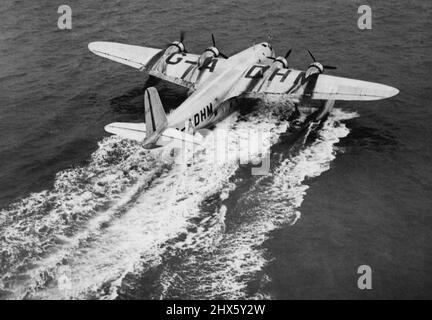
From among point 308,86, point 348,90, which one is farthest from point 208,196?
point 348,90

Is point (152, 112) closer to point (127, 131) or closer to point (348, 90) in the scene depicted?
point (127, 131)

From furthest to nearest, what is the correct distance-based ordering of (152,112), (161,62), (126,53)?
(126,53) → (161,62) → (152,112)

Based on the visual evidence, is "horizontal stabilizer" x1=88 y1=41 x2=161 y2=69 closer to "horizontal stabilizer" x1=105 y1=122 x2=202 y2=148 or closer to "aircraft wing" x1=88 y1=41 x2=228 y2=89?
"aircraft wing" x1=88 y1=41 x2=228 y2=89

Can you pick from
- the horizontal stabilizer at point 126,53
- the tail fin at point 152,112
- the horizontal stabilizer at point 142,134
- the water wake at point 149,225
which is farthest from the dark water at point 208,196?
the tail fin at point 152,112

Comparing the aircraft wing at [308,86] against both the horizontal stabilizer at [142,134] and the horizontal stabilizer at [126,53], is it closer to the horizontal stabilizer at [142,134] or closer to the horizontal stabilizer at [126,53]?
the horizontal stabilizer at [126,53]

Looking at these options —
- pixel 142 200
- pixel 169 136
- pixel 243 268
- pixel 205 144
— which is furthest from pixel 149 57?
pixel 243 268

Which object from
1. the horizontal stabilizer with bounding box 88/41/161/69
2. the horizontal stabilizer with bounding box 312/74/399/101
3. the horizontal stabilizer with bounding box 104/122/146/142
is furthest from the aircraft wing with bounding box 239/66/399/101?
the horizontal stabilizer with bounding box 104/122/146/142

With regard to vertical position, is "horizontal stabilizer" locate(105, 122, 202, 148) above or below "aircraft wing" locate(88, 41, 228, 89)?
below
